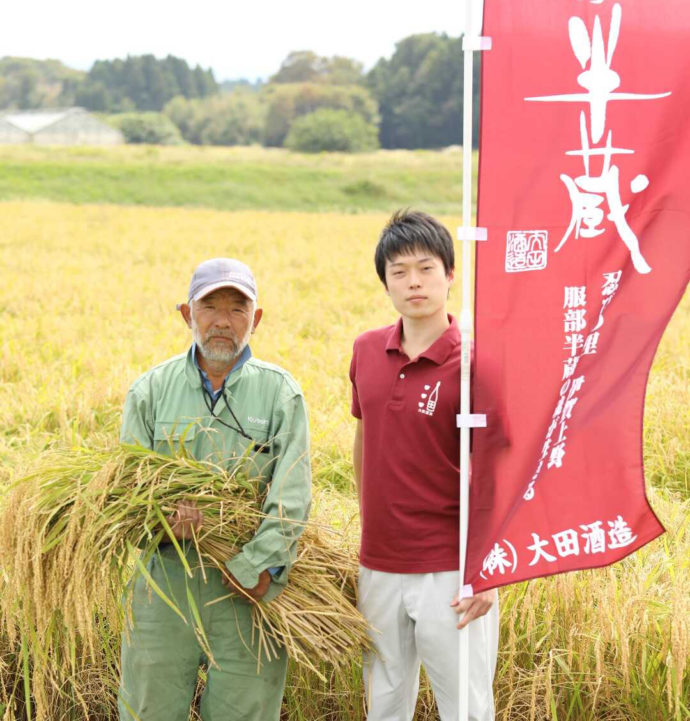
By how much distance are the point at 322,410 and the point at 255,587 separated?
3522mm

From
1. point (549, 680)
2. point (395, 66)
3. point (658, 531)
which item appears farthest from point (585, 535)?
point (395, 66)

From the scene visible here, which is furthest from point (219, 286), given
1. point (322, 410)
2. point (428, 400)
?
point (322, 410)

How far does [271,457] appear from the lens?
274 cm

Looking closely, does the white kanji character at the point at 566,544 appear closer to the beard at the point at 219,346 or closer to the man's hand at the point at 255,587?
the man's hand at the point at 255,587

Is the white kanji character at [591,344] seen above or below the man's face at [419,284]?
below

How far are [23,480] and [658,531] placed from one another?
169 cm

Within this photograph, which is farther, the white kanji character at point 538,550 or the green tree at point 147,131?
the green tree at point 147,131

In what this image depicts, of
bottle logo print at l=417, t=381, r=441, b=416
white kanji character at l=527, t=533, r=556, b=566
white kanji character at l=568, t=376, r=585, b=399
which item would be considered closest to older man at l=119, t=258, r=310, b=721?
bottle logo print at l=417, t=381, r=441, b=416

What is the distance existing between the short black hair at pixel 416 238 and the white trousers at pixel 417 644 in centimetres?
87

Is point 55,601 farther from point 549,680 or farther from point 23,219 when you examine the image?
point 23,219

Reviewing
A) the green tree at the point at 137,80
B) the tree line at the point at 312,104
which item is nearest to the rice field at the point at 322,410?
the tree line at the point at 312,104

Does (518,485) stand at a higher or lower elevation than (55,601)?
higher

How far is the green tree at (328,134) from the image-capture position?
58.8 m

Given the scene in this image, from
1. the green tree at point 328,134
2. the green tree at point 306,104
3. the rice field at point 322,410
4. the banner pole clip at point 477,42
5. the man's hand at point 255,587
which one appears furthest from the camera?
the green tree at point 306,104
